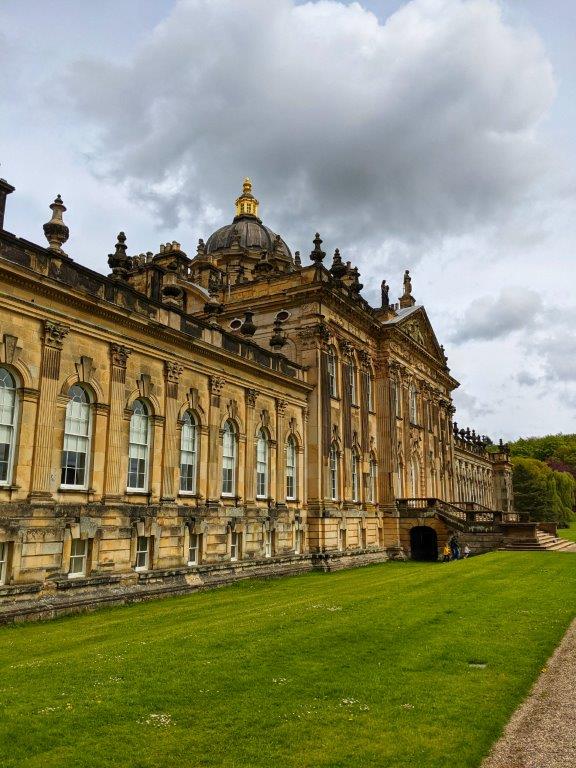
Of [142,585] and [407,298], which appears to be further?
[407,298]

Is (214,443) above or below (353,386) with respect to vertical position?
below

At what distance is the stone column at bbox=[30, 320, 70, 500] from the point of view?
18250mm

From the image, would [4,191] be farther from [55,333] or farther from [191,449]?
[191,449]

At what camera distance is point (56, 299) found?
63.5 ft

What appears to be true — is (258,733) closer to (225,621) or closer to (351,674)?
(351,674)

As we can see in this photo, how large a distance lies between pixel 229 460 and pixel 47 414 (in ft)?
34.0

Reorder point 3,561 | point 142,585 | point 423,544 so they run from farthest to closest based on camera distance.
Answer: point 423,544 < point 142,585 < point 3,561

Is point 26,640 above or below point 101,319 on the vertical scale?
below

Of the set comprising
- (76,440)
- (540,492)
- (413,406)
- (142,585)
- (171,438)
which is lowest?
(142,585)

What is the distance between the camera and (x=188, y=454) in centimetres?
2517

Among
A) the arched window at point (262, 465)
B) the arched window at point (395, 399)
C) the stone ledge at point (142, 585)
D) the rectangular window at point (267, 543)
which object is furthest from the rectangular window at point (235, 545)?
the arched window at point (395, 399)

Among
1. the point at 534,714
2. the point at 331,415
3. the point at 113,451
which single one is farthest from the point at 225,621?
the point at 331,415

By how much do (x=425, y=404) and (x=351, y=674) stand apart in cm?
4254

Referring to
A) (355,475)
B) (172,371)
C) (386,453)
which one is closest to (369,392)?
(386,453)
